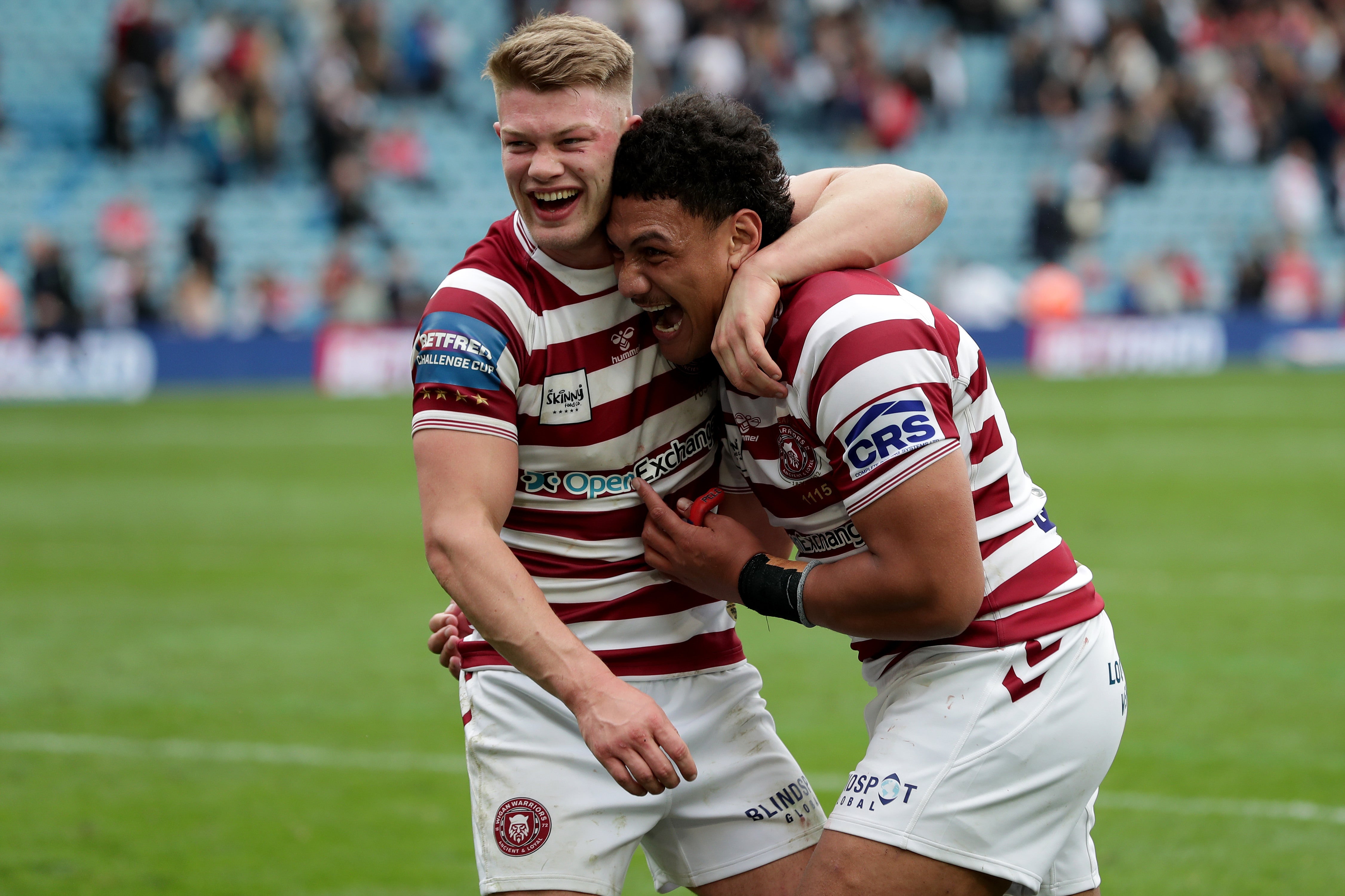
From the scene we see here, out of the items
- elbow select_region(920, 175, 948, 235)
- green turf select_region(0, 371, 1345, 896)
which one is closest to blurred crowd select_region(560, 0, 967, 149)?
green turf select_region(0, 371, 1345, 896)

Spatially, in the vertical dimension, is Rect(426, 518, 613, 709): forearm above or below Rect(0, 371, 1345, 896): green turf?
above

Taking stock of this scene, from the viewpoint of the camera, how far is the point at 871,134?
26438 mm

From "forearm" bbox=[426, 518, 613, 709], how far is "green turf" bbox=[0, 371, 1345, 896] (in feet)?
8.15

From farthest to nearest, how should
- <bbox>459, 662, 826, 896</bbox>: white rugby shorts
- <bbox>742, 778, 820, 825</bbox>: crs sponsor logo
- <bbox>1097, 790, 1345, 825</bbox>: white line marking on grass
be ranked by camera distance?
<bbox>1097, 790, 1345, 825</bbox>: white line marking on grass, <bbox>742, 778, 820, 825</bbox>: crs sponsor logo, <bbox>459, 662, 826, 896</bbox>: white rugby shorts

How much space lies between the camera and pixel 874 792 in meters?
3.08

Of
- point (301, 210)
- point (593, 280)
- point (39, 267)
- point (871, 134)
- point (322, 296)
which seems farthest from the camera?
point (871, 134)

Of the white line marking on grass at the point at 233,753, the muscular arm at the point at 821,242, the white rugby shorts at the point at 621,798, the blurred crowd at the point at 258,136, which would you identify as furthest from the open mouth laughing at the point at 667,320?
the blurred crowd at the point at 258,136

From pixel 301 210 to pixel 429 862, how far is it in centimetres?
1982

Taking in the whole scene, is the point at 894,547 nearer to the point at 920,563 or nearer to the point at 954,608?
the point at 920,563

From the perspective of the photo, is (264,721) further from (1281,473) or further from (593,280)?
(1281,473)

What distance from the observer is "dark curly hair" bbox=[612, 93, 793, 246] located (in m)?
3.16

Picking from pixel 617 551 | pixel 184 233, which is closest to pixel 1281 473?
pixel 617 551

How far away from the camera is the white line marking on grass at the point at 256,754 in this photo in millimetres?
6508

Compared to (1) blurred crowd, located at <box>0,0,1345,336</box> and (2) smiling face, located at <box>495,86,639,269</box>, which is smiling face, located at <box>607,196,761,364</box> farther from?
(1) blurred crowd, located at <box>0,0,1345,336</box>
